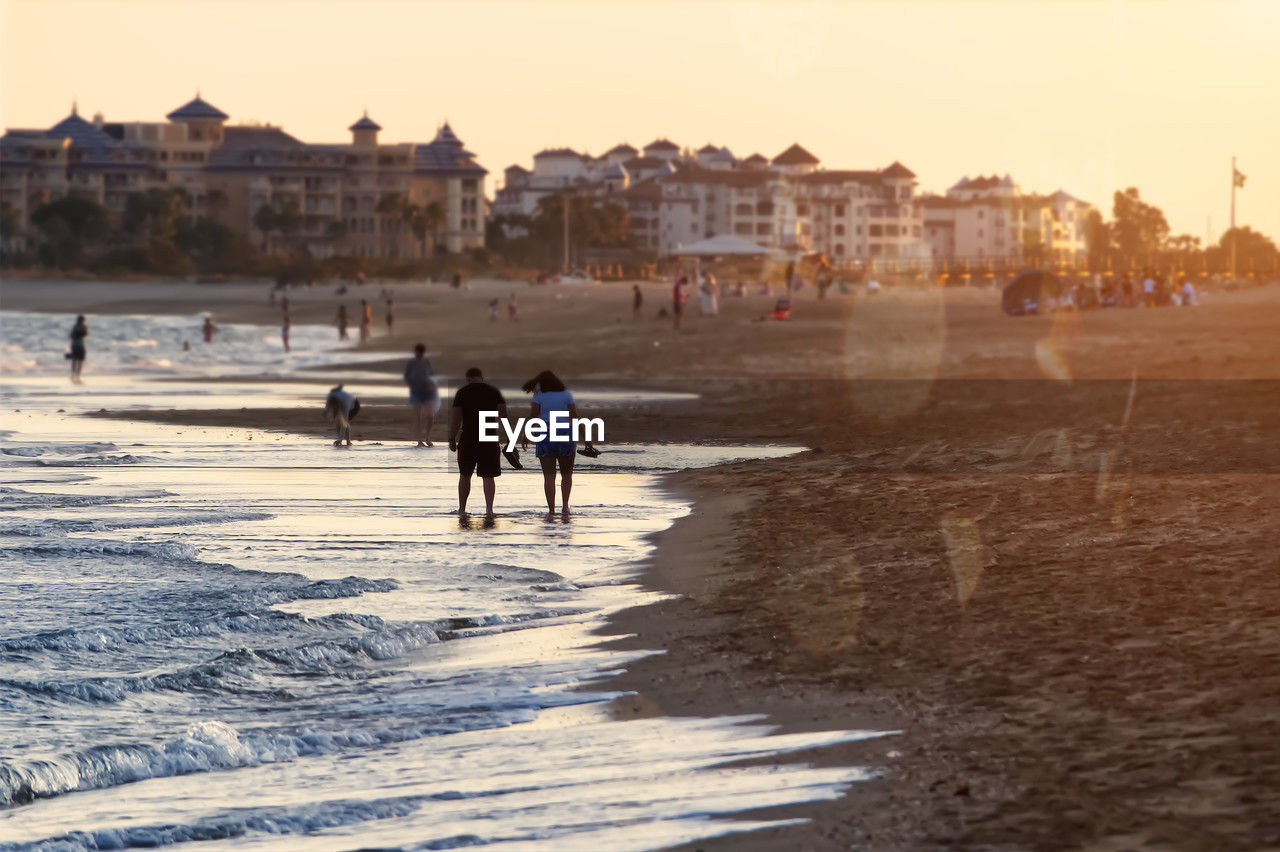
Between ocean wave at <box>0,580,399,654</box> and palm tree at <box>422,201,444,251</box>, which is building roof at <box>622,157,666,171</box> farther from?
ocean wave at <box>0,580,399,654</box>

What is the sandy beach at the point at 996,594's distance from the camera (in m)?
5.81

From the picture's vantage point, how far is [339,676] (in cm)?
878

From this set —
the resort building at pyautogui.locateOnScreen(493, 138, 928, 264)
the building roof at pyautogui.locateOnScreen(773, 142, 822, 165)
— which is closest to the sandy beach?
the resort building at pyautogui.locateOnScreen(493, 138, 928, 264)

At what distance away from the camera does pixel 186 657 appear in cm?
916

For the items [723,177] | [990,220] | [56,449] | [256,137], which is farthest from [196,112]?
[56,449]

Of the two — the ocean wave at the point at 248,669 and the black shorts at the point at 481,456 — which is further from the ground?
the black shorts at the point at 481,456

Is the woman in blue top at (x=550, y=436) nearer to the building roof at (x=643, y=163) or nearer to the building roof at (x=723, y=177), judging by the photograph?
the building roof at (x=723, y=177)

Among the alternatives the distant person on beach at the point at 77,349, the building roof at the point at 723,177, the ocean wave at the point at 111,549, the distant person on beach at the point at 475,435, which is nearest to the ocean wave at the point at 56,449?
the ocean wave at the point at 111,549

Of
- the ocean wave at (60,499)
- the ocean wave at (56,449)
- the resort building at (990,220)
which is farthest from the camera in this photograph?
the resort building at (990,220)

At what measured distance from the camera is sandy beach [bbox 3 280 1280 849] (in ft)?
19.1

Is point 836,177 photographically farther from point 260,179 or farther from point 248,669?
point 248,669

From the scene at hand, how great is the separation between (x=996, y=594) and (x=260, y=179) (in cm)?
13516

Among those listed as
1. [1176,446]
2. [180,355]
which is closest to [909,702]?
[1176,446]

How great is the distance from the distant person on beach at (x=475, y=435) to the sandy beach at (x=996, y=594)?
1913 mm
